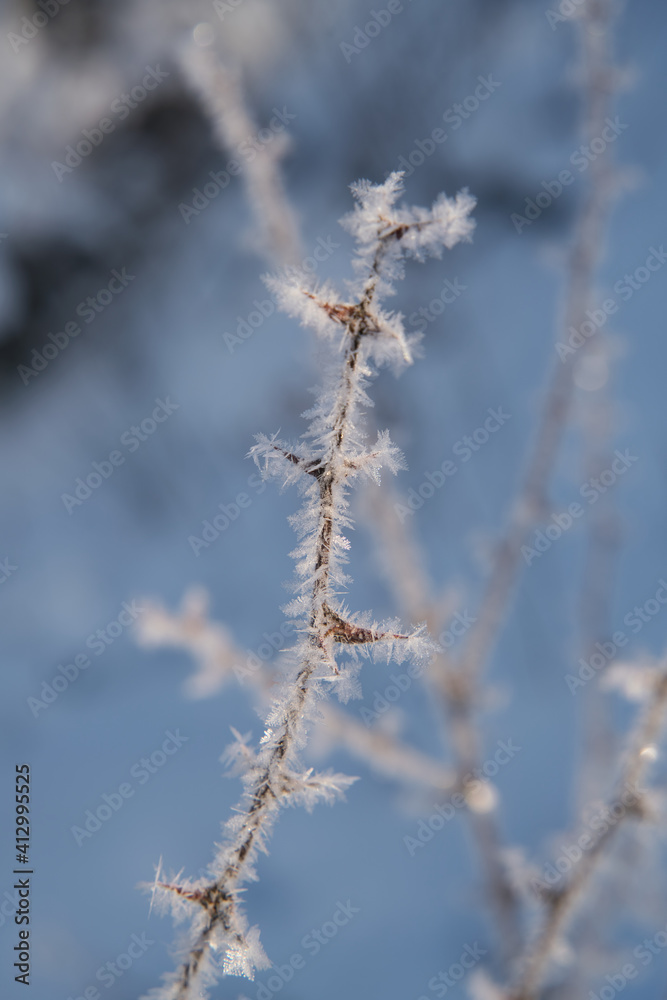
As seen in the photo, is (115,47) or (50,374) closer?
(115,47)

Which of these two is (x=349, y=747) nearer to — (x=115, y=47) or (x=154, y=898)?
(x=154, y=898)

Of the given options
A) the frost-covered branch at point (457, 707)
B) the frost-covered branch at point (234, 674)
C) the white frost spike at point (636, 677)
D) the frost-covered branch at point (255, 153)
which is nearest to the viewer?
the white frost spike at point (636, 677)

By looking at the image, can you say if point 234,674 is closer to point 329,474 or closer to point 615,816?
point 615,816

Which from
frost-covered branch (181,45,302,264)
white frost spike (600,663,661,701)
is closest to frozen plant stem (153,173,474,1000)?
white frost spike (600,663,661,701)

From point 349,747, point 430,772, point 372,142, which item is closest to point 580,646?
point 430,772

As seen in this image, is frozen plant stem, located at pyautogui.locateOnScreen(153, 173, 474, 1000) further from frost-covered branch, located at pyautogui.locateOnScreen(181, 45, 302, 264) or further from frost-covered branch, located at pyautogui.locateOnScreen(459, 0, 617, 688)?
frost-covered branch, located at pyautogui.locateOnScreen(459, 0, 617, 688)

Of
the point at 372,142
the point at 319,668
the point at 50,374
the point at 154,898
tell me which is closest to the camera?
the point at 319,668

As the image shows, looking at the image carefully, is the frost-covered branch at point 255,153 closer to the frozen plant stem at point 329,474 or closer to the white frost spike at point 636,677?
the frozen plant stem at point 329,474

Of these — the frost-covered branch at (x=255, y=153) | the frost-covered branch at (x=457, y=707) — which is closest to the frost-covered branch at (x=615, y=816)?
the frost-covered branch at (x=457, y=707)
